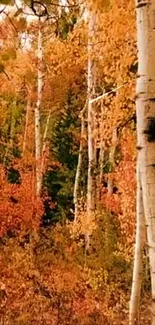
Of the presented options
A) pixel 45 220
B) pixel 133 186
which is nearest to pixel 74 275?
pixel 133 186

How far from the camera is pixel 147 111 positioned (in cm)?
222

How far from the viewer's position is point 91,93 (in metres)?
13.4

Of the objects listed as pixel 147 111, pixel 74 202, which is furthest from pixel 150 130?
pixel 74 202

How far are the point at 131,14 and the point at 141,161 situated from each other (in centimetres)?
568

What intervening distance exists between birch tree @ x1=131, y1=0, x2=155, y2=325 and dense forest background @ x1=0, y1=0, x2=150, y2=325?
3.06 metres

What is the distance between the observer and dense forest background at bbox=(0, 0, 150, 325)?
27.1 feet

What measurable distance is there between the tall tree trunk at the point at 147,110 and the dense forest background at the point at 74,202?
3058 mm

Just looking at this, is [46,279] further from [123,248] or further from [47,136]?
[47,136]

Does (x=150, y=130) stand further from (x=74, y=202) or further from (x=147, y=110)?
(x=74, y=202)

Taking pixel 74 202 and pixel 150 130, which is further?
pixel 74 202

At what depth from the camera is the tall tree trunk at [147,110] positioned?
2.21m

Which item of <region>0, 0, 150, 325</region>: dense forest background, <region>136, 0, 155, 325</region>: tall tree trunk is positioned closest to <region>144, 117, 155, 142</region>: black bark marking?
<region>136, 0, 155, 325</region>: tall tree trunk

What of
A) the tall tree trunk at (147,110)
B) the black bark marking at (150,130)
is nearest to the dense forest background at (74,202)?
the tall tree trunk at (147,110)

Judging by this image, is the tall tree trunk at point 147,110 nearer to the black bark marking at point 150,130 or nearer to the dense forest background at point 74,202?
the black bark marking at point 150,130
